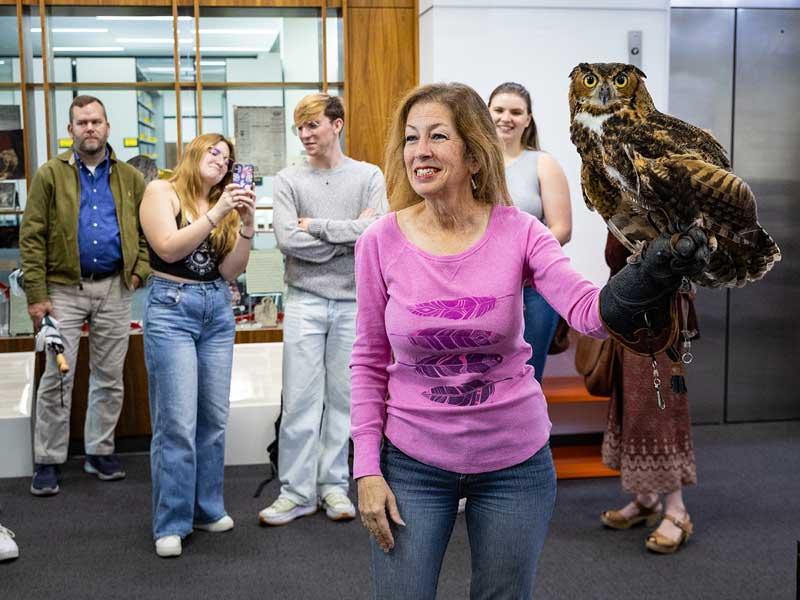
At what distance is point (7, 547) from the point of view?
3.46 m

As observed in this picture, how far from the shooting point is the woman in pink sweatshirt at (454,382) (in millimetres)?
1720

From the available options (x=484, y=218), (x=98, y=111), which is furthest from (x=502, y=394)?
(x=98, y=111)

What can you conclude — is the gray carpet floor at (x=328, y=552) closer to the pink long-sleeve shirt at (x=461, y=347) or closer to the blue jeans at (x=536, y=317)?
the blue jeans at (x=536, y=317)

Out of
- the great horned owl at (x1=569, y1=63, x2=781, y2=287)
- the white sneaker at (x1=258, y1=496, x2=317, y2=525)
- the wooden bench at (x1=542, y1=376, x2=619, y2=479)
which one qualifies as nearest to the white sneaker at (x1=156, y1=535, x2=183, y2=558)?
the white sneaker at (x1=258, y1=496, x2=317, y2=525)

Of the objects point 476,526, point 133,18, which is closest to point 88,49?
point 133,18

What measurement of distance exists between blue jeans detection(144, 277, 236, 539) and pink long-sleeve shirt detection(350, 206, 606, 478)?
170 centimetres

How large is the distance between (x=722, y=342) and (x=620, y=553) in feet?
7.71

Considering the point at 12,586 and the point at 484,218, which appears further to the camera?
the point at 12,586

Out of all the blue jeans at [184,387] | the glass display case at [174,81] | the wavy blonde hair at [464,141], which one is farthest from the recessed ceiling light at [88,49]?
the wavy blonde hair at [464,141]

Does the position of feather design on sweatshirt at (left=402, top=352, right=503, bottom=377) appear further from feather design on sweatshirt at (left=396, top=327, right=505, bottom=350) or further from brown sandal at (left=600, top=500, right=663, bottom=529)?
brown sandal at (left=600, top=500, right=663, bottom=529)

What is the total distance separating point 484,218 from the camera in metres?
1.82

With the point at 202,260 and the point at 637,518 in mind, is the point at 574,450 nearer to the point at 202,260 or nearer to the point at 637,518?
the point at 637,518

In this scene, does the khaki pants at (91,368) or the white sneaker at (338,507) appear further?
the khaki pants at (91,368)

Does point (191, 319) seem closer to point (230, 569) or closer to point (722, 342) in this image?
point (230, 569)
